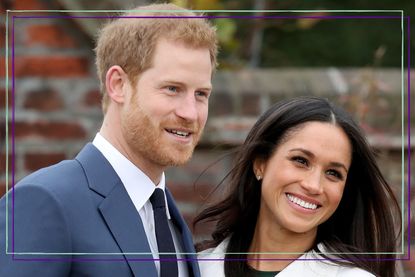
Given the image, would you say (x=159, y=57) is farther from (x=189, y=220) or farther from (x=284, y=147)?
(x=189, y=220)

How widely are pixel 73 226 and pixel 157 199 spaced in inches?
13.8

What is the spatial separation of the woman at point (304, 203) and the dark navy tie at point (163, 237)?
32 cm

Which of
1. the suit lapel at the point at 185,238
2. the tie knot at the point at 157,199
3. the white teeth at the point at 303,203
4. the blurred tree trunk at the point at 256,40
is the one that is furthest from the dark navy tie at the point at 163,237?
the blurred tree trunk at the point at 256,40

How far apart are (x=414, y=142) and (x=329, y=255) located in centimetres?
157

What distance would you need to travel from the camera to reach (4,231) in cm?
296

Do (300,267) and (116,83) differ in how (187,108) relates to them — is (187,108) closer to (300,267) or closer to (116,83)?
(116,83)

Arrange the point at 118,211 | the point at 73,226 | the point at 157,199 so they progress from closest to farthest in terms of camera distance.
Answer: the point at 73,226
the point at 118,211
the point at 157,199

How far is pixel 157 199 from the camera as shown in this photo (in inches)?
124

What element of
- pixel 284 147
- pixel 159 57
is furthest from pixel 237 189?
pixel 159 57

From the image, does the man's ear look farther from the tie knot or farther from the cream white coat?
the cream white coat

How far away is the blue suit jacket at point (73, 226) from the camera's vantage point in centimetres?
283

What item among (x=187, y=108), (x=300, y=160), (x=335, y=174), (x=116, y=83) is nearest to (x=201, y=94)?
(x=187, y=108)

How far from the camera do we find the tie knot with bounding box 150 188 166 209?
3.14m

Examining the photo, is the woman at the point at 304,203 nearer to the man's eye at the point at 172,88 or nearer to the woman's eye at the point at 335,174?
the woman's eye at the point at 335,174
